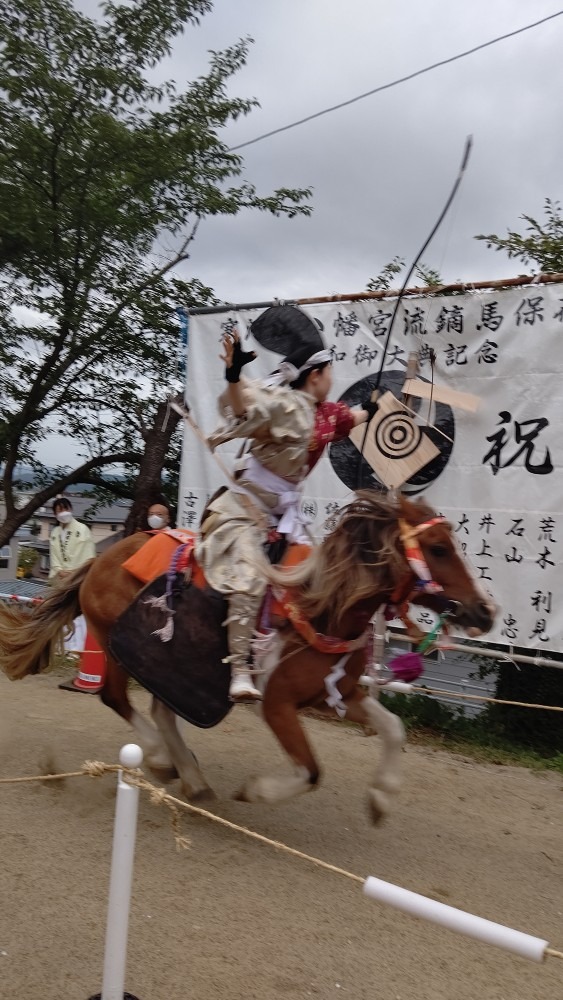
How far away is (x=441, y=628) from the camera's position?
342 centimetres

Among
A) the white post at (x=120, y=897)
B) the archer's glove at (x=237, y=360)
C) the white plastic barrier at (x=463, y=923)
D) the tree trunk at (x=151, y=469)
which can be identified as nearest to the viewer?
the white plastic barrier at (x=463, y=923)

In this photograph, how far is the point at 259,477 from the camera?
3.70 meters

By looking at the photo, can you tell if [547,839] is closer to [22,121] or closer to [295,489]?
[295,489]

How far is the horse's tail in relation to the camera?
444cm

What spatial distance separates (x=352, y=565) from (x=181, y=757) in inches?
61.6

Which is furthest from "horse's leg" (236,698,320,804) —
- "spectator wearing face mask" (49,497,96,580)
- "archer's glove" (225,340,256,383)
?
"spectator wearing face mask" (49,497,96,580)

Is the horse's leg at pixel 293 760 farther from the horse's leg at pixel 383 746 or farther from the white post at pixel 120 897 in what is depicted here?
the white post at pixel 120 897

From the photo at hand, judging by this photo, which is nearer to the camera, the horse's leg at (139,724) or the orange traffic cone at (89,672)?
the horse's leg at (139,724)

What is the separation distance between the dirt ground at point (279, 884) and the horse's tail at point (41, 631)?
0.57m

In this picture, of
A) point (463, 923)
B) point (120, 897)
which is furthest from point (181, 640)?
point (463, 923)

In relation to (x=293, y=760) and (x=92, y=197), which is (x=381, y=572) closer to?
(x=293, y=760)

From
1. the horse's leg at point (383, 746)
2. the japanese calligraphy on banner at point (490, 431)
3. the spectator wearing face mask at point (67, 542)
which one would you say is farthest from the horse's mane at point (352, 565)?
the spectator wearing face mask at point (67, 542)

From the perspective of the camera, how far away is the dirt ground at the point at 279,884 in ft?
8.30

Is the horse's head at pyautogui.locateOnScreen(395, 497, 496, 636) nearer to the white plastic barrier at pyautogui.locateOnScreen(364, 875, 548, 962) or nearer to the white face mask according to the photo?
the white plastic barrier at pyautogui.locateOnScreen(364, 875, 548, 962)
